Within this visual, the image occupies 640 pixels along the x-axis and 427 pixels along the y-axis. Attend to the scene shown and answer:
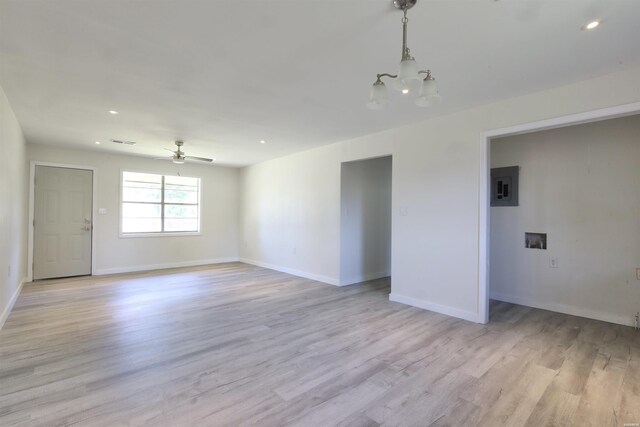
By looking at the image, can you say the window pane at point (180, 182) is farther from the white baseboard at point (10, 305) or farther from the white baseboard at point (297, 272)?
the white baseboard at point (10, 305)

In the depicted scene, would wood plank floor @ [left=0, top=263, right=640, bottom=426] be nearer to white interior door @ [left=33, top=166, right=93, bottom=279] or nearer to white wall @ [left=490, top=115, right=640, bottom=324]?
white wall @ [left=490, top=115, right=640, bottom=324]

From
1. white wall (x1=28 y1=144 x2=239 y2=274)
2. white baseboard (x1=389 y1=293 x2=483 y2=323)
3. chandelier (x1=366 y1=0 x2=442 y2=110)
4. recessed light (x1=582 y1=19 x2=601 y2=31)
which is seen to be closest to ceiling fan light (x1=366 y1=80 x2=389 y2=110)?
chandelier (x1=366 y1=0 x2=442 y2=110)

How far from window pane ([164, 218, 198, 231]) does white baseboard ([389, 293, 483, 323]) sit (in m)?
5.25

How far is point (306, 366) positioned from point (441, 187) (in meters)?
2.66

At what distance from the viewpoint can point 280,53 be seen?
2.32 meters

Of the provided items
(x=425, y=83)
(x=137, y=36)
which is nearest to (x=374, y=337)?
(x=425, y=83)

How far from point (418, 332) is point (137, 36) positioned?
3587 mm

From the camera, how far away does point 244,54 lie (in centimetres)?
233

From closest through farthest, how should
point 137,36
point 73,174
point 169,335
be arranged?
point 137,36
point 169,335
point 73,174

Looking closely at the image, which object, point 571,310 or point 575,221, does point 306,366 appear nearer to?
point 571,310

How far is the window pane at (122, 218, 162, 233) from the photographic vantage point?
645cm

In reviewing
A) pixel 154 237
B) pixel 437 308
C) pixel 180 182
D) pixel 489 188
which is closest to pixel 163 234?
pixel 154 237

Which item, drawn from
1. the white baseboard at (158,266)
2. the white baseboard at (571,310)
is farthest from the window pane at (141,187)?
the white baseboard at (571,310)

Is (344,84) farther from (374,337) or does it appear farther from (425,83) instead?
(374,337)
